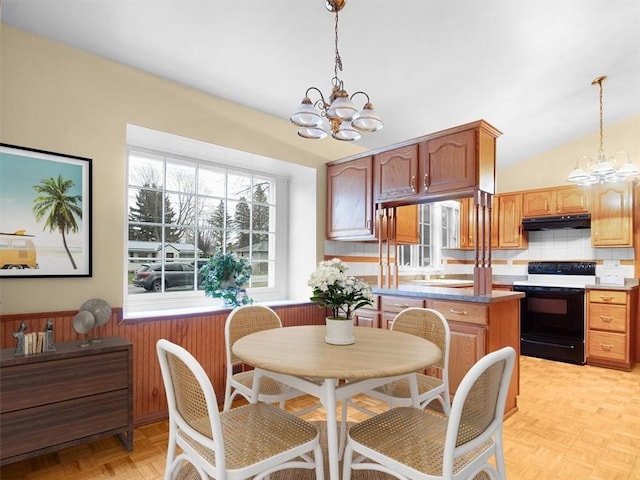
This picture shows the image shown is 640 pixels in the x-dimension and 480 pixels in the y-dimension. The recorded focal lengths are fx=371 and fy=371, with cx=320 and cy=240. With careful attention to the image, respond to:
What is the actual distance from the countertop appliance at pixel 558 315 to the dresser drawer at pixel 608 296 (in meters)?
0.11

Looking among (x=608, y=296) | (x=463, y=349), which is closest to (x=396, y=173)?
(x=463, y=349)

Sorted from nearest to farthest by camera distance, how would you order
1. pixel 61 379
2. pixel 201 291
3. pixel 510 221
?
pixel 61 379 < pixel 201 291 < pixel 510 221

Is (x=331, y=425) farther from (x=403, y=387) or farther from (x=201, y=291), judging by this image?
(x=201, y=291)

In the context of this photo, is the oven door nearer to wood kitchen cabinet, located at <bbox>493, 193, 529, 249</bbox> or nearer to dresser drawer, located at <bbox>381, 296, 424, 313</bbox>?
wood kitchen cabinet, located at <bbox>493, 193, 529, 249</bbox>

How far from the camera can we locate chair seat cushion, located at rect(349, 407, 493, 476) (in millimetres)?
1254

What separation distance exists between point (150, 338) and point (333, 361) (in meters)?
1.67

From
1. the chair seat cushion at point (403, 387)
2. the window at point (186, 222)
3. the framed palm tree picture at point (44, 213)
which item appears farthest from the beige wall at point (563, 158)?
the framed palm tree picture at point (44, 213)

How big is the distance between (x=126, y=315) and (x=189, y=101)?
164 centimetres

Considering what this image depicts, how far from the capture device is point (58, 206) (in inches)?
87.7

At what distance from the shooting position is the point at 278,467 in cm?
132

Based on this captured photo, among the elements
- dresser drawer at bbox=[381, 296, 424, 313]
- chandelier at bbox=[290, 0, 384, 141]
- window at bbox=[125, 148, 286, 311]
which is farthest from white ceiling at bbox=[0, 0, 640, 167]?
dresser drawer at bbox=[381, 296, 424, 313]

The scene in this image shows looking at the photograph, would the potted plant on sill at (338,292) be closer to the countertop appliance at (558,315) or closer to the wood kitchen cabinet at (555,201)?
the countertop appliance at (558,315)

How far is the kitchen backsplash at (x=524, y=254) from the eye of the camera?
408 cm

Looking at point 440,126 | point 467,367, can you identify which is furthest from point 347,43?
point 467,367
